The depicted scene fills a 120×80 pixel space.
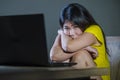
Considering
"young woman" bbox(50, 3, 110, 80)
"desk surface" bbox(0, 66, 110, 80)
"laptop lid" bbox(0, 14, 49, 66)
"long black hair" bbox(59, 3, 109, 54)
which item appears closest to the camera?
"desk surface" bbox(0, 66, 110, 80)

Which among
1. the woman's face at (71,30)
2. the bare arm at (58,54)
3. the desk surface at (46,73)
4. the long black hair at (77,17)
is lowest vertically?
the bare arm at (58,54)

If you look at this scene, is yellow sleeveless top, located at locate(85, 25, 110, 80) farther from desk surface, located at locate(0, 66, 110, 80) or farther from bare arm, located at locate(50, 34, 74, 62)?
desk surface, located at locate(0, 66, 110, 80)

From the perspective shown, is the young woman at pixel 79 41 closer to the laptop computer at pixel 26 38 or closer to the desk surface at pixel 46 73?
the laptop computer at pixel 26 38

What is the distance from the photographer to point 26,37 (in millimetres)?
825

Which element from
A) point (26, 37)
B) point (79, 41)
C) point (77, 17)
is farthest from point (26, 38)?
point (77, 17)

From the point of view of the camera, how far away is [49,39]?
2.34 m

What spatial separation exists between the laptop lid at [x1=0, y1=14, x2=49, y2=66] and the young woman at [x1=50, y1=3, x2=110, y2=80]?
756 mm

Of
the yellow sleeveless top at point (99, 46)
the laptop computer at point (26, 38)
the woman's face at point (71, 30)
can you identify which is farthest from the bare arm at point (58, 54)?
the laptop computer at point (26, 38)

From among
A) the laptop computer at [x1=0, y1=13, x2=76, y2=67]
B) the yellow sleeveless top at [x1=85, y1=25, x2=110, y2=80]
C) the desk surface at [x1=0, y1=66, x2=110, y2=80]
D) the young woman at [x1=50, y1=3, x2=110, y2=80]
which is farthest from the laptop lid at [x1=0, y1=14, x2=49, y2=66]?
the yellow sleeveless top at [x1=85, y1=25, x2=110, y2=80]

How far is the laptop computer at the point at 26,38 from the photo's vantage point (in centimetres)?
81

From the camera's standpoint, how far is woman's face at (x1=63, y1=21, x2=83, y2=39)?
1657 mm

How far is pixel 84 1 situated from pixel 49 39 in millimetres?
517

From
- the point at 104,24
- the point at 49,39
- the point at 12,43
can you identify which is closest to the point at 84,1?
the point at 104,24

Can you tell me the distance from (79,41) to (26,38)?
80 centimetres
